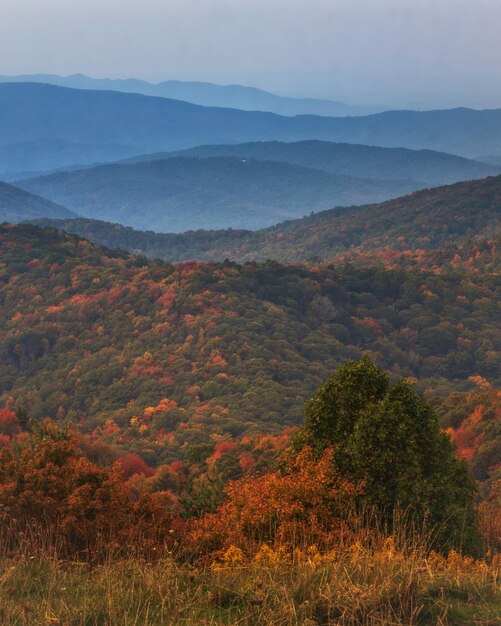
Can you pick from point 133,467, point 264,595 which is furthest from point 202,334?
point 264,595

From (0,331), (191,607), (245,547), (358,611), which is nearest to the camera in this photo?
(358,611)

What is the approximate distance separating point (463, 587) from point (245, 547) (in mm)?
4132

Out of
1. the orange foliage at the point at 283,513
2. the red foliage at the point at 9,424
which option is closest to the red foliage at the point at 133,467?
→ the red foliage at the point at 9,424

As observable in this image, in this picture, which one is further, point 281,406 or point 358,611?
point 281,406

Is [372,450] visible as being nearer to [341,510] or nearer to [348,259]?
[341,510]

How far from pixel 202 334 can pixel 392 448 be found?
82.0m

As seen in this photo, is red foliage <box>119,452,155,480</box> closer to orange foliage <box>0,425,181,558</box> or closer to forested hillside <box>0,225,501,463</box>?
forested hillside <box>0,225,501,463</box>

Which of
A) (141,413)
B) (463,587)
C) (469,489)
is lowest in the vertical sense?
(141,413)

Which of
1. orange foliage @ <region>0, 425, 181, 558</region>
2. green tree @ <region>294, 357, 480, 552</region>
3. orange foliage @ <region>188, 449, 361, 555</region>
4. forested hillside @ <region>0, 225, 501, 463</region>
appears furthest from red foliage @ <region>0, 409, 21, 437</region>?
orange foliage @ <region>188, 449, 361, 555</region>

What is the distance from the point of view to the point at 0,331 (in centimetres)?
10350

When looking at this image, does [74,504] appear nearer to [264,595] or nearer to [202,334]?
[264,595]

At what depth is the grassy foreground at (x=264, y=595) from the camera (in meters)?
7.71

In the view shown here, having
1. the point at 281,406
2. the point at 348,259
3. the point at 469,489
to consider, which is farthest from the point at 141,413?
the point at 348,259

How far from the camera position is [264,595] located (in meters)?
8.16
